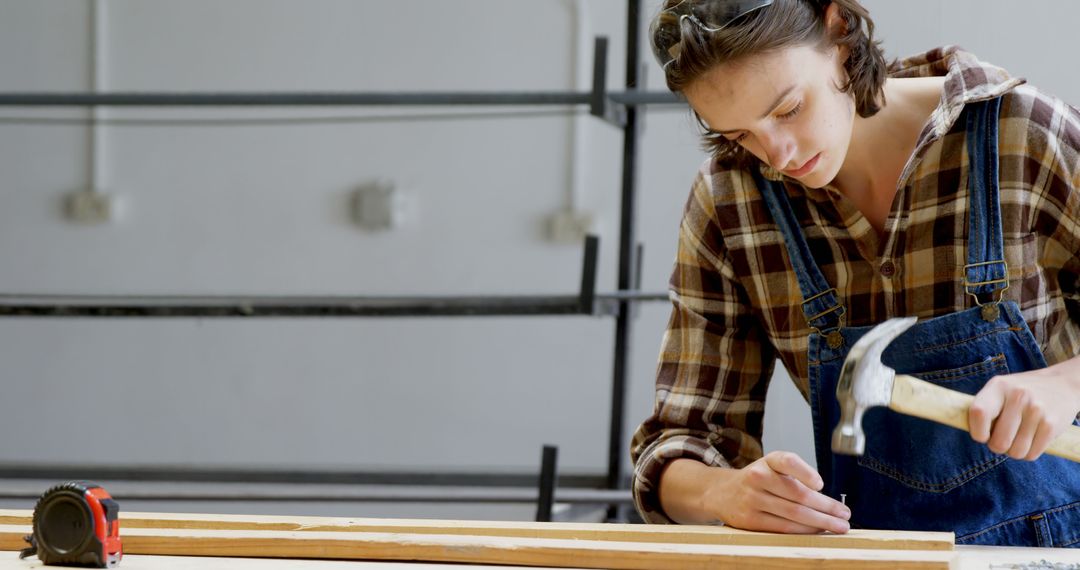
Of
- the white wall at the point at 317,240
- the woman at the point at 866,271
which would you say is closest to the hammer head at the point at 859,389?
the woman at the point at 866,271

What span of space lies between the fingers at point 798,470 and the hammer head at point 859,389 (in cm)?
11

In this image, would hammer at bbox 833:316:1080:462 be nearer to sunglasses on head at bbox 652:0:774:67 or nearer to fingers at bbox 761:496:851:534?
fingers at bbox 761:496:851:534

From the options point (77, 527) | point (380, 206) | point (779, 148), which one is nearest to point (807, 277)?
point (779, 148)

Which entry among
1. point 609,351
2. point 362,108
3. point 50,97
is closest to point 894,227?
point 50,97

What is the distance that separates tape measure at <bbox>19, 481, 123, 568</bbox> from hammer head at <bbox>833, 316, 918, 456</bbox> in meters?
0.58

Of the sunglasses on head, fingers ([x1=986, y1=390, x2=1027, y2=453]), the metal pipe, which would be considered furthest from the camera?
the metal pipe

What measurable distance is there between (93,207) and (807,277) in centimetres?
349

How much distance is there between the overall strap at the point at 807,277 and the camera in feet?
4.00

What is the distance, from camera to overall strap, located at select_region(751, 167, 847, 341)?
1.22m

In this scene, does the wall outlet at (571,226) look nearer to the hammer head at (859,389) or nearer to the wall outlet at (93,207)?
the wall outlet at (93,207)

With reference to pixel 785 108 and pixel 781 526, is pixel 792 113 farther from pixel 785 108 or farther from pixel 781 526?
pixel 781 526

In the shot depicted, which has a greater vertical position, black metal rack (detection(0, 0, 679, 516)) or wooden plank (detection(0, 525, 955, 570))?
black metal rack (detection(0, 0, 679, 516))

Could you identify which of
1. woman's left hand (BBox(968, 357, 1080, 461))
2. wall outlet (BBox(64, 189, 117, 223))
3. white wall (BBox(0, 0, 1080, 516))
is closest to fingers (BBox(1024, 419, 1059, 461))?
woman's left hand (BBox(968, 357, 1080, 461))

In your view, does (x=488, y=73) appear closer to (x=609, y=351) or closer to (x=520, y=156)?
(x=520, y=156)
